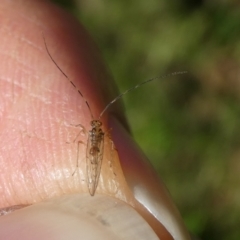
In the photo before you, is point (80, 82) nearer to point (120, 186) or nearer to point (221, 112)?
point (120, 186)

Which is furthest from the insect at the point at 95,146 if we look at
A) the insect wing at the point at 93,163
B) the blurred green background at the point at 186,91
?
the blurred green background at the point at 186,91

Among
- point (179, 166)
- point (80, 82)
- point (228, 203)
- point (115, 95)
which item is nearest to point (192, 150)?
point (179, 166)

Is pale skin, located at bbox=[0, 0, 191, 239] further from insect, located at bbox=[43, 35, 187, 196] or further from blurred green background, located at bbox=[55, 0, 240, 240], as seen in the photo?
blurred green background, located at bbox=[55, 0, 240, 240]

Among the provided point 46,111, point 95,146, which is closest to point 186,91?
point 95,146

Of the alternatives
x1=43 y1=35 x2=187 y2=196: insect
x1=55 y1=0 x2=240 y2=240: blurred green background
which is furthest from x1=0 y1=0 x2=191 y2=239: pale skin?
x1=55 y1=0 x2=240 y2=240: blurred green background

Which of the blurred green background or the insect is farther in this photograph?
the blurred green background

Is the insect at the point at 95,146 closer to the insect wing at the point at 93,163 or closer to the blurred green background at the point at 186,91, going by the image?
the insect wing at the point at 93,163

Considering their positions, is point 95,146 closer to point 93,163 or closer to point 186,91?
point 93,163
